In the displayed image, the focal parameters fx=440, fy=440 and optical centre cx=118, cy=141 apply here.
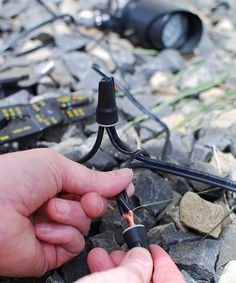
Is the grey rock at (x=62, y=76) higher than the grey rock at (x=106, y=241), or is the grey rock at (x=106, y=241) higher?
the grey rock at (x=62, y=76)

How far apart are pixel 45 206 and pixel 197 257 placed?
0.33 m

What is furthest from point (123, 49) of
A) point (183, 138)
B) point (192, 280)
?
point (192, 280)

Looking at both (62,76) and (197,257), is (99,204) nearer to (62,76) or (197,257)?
(197,257)

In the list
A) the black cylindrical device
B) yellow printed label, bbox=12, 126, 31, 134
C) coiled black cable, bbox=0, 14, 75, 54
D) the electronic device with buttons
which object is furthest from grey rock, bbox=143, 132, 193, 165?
coiled black cable, bbox=0, 14, 75, 54

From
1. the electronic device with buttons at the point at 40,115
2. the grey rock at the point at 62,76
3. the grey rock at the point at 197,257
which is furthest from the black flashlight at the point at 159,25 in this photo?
the grey rock at the point at 197,257

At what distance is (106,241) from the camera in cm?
93

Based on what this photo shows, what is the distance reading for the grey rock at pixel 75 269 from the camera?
864 mm

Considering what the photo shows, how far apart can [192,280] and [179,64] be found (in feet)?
3.56

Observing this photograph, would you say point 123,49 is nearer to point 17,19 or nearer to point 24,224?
point 17,19

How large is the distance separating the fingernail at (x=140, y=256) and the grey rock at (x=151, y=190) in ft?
0.89

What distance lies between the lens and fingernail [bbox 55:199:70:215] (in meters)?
0.83

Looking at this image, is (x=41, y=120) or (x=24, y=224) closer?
(x=24, y=224)

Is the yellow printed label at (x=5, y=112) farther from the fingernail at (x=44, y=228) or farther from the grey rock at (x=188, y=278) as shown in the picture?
the grey rock at (x=188, y=278)

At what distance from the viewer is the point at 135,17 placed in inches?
74.4
